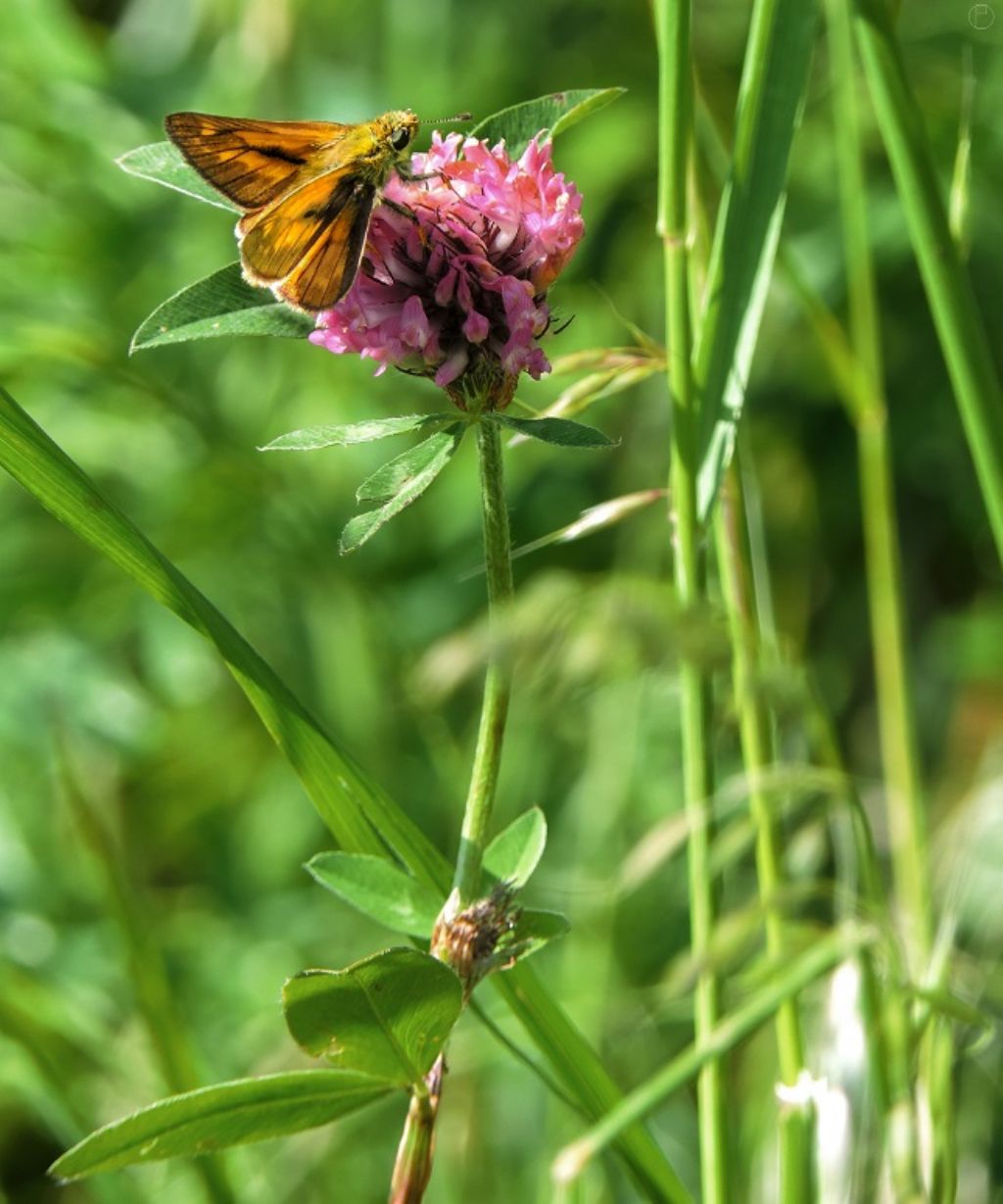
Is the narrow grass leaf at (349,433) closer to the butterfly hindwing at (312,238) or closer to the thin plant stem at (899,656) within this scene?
the butterfly hindwing at (312,238)

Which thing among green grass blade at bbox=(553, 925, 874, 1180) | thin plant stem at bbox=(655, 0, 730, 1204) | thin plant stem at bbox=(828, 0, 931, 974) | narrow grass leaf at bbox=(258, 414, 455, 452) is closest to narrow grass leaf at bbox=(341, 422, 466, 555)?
narrow grass leaf at bbox=(258, 414, 455, 452)

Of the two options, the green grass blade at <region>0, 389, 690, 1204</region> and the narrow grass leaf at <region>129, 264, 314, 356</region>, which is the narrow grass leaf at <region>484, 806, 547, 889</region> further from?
the narrow grass leaf at <region>129, 264, 314, 356</region>

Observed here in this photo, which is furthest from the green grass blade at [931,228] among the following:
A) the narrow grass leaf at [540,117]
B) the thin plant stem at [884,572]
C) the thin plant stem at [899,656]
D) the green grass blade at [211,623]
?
the green grass blade at [211,623]

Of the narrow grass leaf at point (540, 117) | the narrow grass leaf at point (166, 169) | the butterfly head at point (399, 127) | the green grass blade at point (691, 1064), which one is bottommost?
the green grass blade at point (691, 1064)

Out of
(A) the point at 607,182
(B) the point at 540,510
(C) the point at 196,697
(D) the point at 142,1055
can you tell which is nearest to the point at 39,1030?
(D) the point at 142,1055

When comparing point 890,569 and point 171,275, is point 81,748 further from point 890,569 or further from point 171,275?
point 890,569

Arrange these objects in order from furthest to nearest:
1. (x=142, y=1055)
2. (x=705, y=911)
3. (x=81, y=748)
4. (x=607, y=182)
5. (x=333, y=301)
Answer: (x=607, y=182) → (x=81, y=748) → (x=142, y=1055) → (x=705, y=911) → (x=333, y=301)
